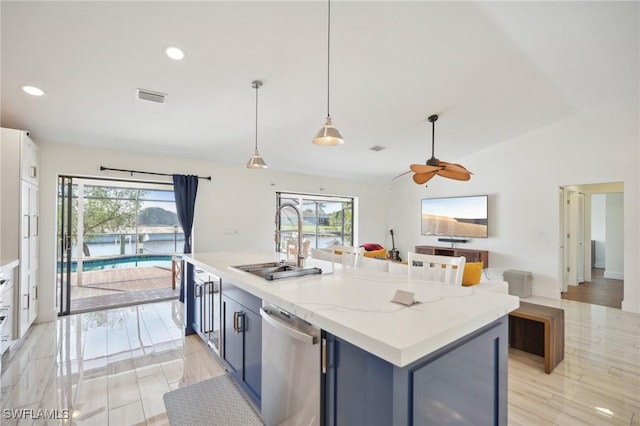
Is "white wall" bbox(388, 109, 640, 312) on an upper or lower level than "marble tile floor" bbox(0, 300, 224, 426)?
upper

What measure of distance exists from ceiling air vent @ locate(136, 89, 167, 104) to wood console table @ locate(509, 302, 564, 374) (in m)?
4.14

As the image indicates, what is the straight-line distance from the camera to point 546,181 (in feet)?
16.9

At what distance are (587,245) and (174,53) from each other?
8.34 m

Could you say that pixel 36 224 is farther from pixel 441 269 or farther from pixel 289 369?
pixel 441 269

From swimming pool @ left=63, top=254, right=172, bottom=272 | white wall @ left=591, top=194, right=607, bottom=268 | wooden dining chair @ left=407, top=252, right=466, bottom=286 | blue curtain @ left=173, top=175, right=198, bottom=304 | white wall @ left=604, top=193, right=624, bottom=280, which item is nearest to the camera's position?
wooden dining chair @ left=407, top=252, right=466, bottom=286

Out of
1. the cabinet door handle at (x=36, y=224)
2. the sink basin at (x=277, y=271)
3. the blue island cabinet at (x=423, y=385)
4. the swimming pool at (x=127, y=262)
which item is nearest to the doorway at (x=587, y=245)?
the blue island cabinet at (x=423, y=385)

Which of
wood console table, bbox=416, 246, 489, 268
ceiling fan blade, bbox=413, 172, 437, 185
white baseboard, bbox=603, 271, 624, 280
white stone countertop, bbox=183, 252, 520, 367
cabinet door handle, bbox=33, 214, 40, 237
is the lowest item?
white baseboard, bbox=603, 271, 624, 280

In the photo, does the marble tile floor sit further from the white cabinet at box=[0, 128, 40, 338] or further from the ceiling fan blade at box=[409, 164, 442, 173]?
the ceiling fan blade at box=[409, 164, 442, 173]

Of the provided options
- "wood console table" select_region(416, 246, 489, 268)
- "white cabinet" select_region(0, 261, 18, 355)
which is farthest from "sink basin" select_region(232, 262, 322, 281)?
"wood console table" select_region(416, 246, 489, 268)

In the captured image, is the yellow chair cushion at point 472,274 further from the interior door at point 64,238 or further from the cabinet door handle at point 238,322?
the interior door at point 64,238

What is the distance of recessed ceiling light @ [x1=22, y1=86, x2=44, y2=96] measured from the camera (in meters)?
2.73

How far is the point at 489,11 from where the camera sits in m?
2.46

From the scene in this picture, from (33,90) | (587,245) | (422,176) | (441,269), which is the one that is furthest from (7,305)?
(587,245)

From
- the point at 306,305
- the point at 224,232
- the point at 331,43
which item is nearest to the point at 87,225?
the point at 224,232
